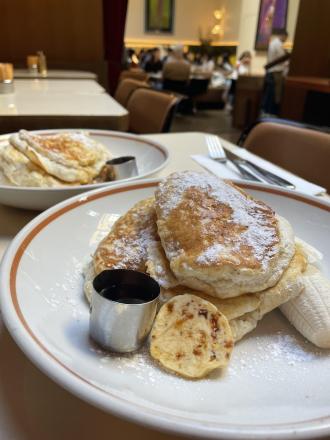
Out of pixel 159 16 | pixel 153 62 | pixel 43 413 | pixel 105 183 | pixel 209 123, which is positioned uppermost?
pixel 159 16

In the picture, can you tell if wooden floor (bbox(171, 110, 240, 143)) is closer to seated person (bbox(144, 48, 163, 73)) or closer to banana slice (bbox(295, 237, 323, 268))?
seated person (bbox(144, 48, 163, 73))

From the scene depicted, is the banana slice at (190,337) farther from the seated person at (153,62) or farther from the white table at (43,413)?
the seated person at (153,62)

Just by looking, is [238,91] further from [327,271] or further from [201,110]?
[327,271]

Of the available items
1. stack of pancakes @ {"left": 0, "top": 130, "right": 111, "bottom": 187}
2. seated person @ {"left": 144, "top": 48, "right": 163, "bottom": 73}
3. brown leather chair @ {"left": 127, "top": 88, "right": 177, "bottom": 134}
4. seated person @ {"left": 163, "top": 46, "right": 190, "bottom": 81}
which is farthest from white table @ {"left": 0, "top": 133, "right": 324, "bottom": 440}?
seated person @ {"left": 144, "top": 48, "right": 163, "bottom": 73}

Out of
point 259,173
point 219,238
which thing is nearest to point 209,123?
point 259,173

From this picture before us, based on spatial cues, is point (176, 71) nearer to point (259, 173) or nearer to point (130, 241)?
point (259, 173)

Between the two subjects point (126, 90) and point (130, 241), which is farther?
point (126, 90)
